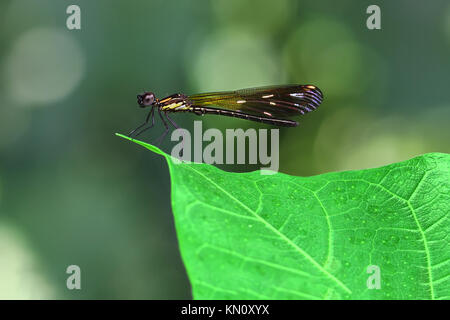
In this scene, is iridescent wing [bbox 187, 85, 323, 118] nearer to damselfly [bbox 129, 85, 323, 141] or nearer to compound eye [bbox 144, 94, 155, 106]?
damselfly [bbox 129, 85, 323, 141]

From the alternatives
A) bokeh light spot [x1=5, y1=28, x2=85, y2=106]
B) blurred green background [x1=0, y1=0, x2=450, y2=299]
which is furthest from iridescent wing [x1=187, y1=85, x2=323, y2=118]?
bokeh light spot [x1=5, y1=28, x2=85, y2=106]

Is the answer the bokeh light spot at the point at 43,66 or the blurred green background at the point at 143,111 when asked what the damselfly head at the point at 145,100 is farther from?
the bokeh light spot at the point at 43,66

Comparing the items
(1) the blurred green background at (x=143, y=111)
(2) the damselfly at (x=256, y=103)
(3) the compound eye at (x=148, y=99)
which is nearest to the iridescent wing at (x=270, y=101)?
(2) the damselfly at (x=256, y=103)

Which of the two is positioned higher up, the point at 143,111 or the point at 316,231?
the point at 143,111

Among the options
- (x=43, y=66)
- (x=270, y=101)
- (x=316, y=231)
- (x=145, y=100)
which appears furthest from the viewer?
(x=43, y=66)

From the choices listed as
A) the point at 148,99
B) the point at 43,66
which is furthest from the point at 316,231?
the point at 43,66

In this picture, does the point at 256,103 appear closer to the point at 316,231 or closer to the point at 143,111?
the point at 143,111

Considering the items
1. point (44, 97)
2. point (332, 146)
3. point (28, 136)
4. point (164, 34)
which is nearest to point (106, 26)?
point (164, 34)
